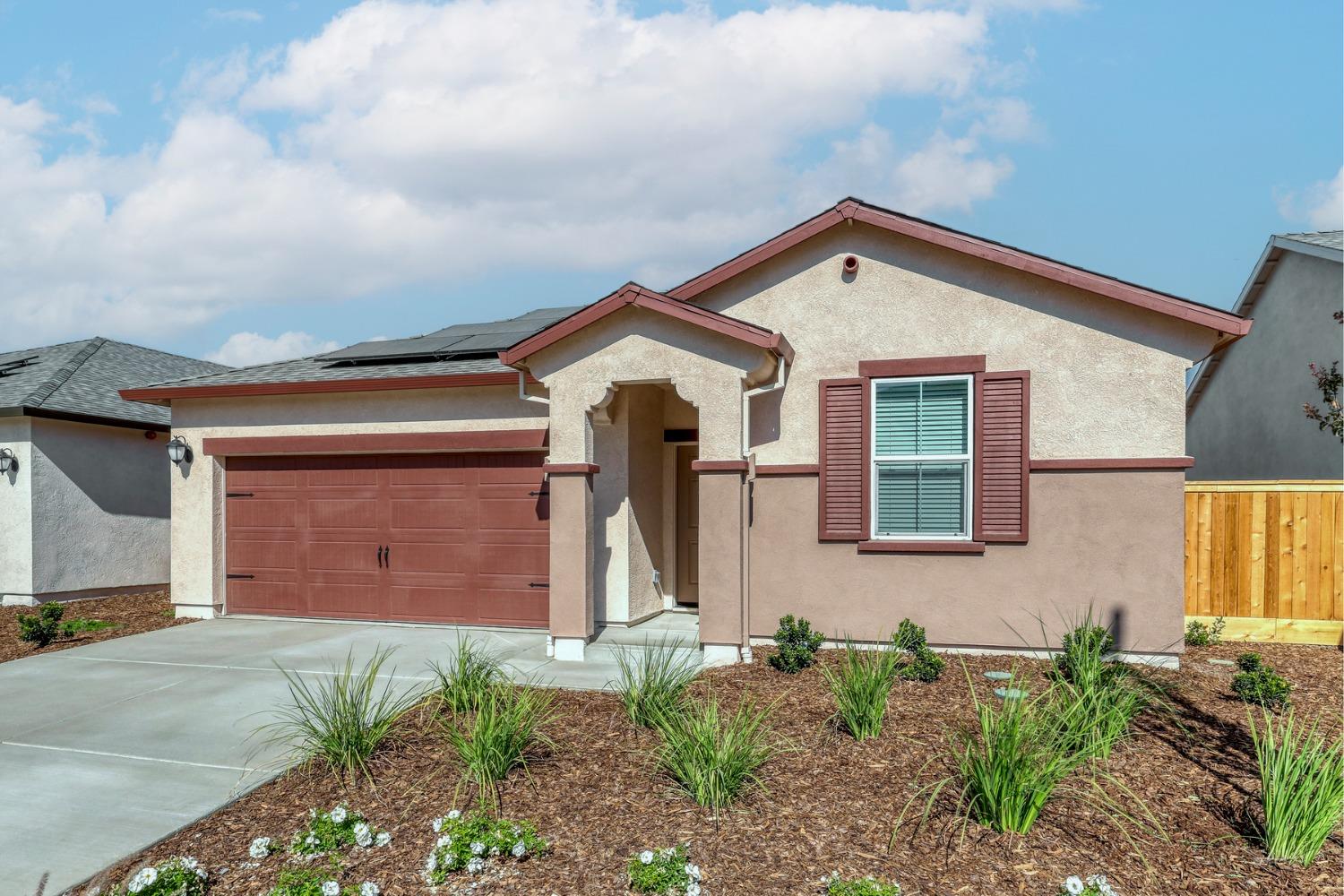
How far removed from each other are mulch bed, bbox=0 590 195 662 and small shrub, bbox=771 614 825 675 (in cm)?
814

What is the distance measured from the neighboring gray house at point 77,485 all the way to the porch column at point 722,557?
10.6 meters

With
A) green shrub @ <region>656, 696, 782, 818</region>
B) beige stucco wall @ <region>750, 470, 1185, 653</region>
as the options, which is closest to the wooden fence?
beige stucco wall @ <region>750, 470, 1185, 653</region>

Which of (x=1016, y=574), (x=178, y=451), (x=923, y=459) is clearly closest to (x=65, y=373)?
(x=178, y=451)

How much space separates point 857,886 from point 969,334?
6.04m

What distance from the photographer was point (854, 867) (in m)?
4.11

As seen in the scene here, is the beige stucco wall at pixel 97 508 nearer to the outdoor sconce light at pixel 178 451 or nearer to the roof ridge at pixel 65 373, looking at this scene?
the roof ridge at pixel 65 373

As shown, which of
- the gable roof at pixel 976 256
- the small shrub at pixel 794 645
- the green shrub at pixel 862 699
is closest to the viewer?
the green shrub at pixel 862 699

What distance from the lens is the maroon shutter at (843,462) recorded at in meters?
8.70

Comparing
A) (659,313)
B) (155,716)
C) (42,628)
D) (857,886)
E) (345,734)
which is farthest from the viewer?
(42,628)

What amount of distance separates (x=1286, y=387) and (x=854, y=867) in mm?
14471

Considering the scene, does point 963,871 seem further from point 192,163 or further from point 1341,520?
point 192,163

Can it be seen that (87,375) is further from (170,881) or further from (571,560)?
(170,881)

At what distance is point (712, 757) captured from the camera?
15.6 feet

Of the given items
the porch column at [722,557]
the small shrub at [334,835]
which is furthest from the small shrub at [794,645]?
the small shrub at [334,835]
